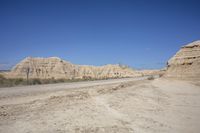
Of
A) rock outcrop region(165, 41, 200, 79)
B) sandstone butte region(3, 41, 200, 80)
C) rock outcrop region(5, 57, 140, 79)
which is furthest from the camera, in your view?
rock outcrop region(5, 57, 140, 79)

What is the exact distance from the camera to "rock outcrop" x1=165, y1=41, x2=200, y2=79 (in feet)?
94.9

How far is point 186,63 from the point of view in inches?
1206

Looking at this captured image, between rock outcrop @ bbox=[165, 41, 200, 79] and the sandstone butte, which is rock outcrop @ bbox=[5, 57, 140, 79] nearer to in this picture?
the sandstone butte

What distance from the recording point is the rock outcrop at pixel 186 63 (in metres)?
28.9

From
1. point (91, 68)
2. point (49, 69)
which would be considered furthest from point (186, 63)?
point (91, 68)

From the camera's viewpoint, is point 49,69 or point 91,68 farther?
point 91,68

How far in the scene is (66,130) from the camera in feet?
23.8

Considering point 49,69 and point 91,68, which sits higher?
point 91,68

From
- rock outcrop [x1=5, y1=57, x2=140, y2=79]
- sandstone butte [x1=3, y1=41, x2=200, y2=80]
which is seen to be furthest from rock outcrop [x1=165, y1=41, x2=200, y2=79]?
rock outcrop [x1=5, y1=57, x2=140, y2=79]

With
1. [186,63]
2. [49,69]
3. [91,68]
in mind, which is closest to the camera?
[186,63]

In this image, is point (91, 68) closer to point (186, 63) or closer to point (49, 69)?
point (49, 69)

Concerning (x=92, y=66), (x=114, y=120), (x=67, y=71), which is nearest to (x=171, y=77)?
(x=114, y=120)

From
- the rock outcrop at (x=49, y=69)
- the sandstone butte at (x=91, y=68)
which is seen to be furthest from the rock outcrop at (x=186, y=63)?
the rock outcrop at (x=49, y=69)

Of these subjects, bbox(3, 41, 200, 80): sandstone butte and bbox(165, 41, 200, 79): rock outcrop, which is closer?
bbox(165, 41, 200, 79): rock outcrop
